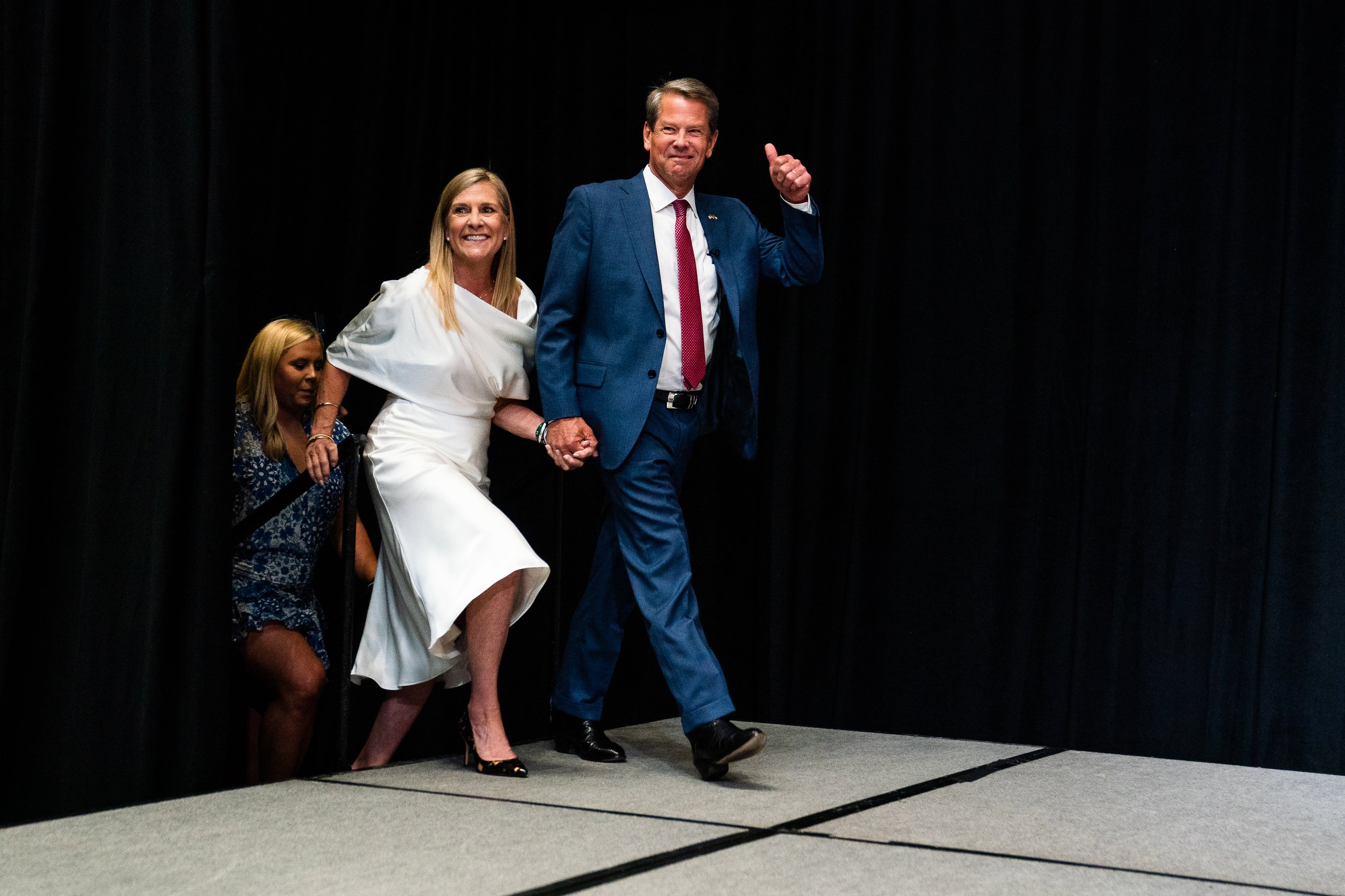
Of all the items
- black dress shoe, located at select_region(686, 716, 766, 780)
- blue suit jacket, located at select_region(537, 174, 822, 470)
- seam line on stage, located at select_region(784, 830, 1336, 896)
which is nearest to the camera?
seam line on stage, located at select_region(784, 830, 1336, 896)

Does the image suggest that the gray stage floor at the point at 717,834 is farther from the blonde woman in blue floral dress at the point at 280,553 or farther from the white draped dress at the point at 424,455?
the blonde woman in blue floral dress at the point at 280,553

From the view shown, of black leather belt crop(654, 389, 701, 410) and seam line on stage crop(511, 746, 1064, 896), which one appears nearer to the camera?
seam line on stage crop(511, 746, 1064, 896)

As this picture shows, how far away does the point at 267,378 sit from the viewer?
3.13m

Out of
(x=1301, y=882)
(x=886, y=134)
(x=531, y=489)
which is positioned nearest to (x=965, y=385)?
(x=886, y=134)

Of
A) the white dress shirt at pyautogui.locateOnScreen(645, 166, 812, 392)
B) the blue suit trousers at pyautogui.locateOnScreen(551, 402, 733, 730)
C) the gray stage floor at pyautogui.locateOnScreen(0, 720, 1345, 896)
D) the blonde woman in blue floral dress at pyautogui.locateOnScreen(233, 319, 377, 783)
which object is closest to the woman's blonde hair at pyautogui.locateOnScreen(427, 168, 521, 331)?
the white dress shirt at pyautogui.locateOnScreen(645, 166, 812, 392)

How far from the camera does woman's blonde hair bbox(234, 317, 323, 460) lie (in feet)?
10.2

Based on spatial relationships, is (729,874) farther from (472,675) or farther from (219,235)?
(219,235)

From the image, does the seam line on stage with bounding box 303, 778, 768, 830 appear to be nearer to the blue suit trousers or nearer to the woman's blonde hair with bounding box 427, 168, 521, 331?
the blue suit trousers

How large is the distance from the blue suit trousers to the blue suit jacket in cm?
7

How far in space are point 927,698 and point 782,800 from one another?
138 cm

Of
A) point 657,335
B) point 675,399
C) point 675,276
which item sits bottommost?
point 675,399

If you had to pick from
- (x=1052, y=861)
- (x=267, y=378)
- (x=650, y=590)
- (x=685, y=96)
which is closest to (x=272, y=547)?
(x=267, y=378)

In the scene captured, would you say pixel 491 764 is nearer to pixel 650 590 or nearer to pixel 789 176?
pixel 650 590

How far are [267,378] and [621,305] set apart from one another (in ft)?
3.22
